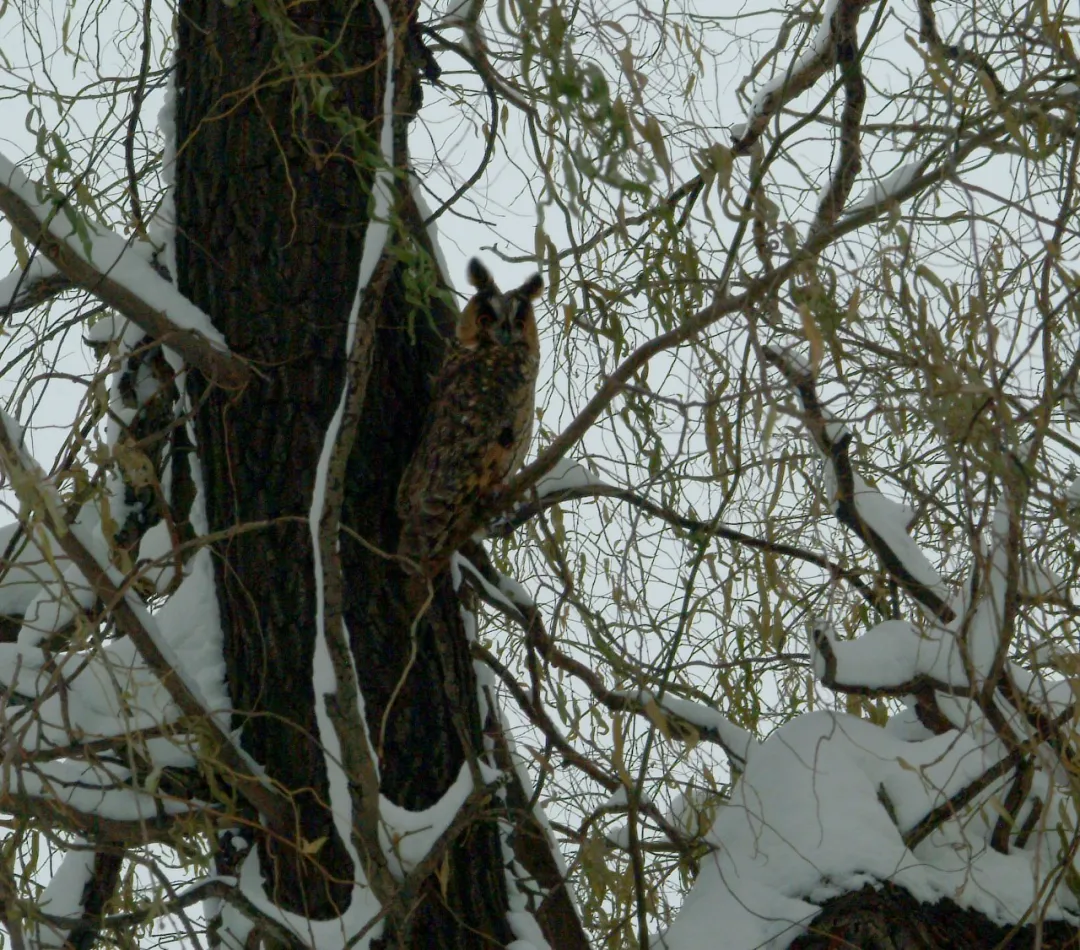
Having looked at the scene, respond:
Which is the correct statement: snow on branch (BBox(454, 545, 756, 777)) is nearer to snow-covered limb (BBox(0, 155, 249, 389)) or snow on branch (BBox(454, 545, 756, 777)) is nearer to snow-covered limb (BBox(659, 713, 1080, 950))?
snow-covered limb (BBox(659, 713, 1080, 950))

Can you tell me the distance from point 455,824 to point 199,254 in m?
0.94

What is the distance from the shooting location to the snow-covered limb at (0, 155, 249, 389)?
170 centimetres

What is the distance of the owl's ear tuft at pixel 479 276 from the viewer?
8.20 feet

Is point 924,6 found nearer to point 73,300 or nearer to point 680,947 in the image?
point 680,947

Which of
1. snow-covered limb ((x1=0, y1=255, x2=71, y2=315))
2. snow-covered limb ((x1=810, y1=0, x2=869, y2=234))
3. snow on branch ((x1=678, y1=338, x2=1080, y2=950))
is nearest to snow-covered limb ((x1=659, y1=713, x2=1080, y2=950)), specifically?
snow on branch ((x1=678, y1=338, x2=1080, y2=950))

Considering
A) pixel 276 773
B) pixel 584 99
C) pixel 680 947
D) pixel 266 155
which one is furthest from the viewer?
pixel 266 155

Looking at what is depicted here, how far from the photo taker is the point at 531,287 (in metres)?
2.55

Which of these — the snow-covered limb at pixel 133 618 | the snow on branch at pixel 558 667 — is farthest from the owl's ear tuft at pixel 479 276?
the snow-covered limb at pixel 133 618

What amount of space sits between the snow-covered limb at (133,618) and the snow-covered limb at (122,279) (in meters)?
0.23

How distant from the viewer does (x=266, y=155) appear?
2008 mm

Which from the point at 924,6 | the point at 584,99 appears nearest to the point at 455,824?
the point at 584,99

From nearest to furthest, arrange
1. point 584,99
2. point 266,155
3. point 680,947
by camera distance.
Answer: point 584,99 → point 680,947 → point 266,155

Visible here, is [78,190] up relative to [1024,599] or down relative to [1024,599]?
up

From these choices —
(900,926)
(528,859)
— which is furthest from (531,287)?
(900,926)
